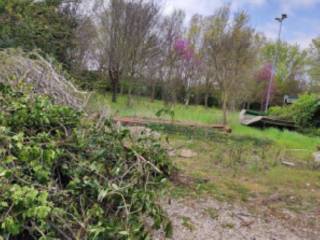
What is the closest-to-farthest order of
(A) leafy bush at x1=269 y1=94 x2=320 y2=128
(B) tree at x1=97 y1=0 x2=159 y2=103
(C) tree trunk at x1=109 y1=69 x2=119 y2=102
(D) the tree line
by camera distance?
1. (D) the tree line
2. (A) leafy bush at x1=269 y1=94 x2=320 y2=128
3. (B) tree at x1=97 y1=0 x2=159 y2=103
4. (C) tree trunk at x1=109 y1=69 x2=119 y2=102

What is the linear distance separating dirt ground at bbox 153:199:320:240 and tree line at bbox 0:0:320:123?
20.5 ft

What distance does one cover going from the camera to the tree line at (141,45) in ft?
30.3

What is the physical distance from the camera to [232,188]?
386cm

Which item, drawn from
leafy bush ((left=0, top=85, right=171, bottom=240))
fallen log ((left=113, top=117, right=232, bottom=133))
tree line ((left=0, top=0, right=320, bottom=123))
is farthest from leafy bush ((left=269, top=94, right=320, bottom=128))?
leafy bush ((left=0, top=85, right=171, bottom=240))

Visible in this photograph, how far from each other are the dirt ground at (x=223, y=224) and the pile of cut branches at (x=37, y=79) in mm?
1526

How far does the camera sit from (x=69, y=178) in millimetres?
1776

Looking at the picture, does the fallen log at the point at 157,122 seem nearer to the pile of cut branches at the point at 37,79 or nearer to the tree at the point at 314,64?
the pile of cut branches at the point at 37,79

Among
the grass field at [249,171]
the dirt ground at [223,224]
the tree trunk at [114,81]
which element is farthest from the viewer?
the tree trunk at [114,81]

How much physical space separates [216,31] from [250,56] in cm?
148

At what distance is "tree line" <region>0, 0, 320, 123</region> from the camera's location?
30.3 feet

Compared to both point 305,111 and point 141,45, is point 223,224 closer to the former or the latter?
point 305,111

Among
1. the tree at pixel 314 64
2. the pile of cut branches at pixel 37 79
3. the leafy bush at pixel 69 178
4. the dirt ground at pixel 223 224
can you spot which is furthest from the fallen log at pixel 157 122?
the tree at pixel 314 64

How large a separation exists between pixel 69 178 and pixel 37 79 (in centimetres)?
187

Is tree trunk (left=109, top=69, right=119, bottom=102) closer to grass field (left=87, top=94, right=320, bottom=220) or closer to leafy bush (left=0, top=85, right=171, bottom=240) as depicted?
grass field (left=87, top=94, right=320, bottom=220)
